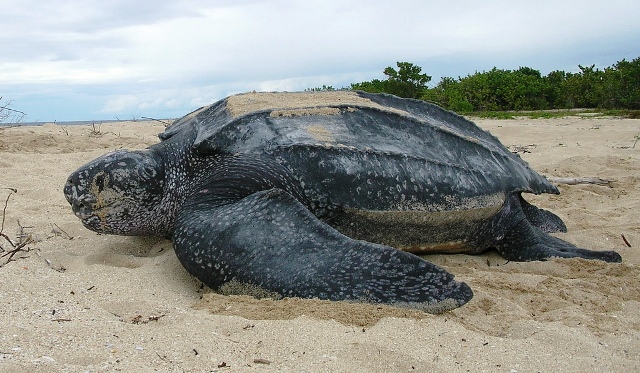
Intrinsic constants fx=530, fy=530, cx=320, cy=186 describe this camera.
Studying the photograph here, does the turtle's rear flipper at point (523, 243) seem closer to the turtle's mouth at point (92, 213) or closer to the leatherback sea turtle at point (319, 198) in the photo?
the leatherback sea turtle at point (319, 198)

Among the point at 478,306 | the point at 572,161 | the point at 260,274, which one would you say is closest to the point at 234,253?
the point at 260,274

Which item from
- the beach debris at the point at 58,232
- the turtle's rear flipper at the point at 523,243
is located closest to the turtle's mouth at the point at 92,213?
the beach debris at the point at 58,232

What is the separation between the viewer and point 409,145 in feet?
7.50

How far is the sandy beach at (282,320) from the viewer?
1218mm

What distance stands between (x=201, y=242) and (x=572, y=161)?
3.93 m

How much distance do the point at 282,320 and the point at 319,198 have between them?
2.22ft

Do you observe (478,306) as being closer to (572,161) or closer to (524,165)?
(524,165)

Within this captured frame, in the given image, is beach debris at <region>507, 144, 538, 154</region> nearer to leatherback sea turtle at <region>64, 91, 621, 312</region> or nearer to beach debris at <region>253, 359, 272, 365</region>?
leatherback sea turtle at <region>64, 91, 621, 312</region>

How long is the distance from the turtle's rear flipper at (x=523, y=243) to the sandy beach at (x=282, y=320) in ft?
0.28

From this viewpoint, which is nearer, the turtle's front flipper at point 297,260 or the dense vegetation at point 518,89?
the turtle's front flipper at point 297,260

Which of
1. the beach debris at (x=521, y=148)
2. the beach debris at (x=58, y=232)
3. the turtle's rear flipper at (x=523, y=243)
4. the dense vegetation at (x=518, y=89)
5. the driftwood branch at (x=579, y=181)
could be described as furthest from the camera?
the dense vegetation at (x=518, y=89)

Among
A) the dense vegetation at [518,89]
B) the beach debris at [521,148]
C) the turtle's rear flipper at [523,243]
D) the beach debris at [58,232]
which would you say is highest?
the dense vegetation at [518,89]

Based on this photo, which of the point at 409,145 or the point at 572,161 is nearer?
the point at 409,145

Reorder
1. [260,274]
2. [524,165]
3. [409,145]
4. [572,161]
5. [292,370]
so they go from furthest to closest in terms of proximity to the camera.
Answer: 1. [572,161]
2. [524,165]
3. [409,145]
4. [260,274]
5. [292,370]
